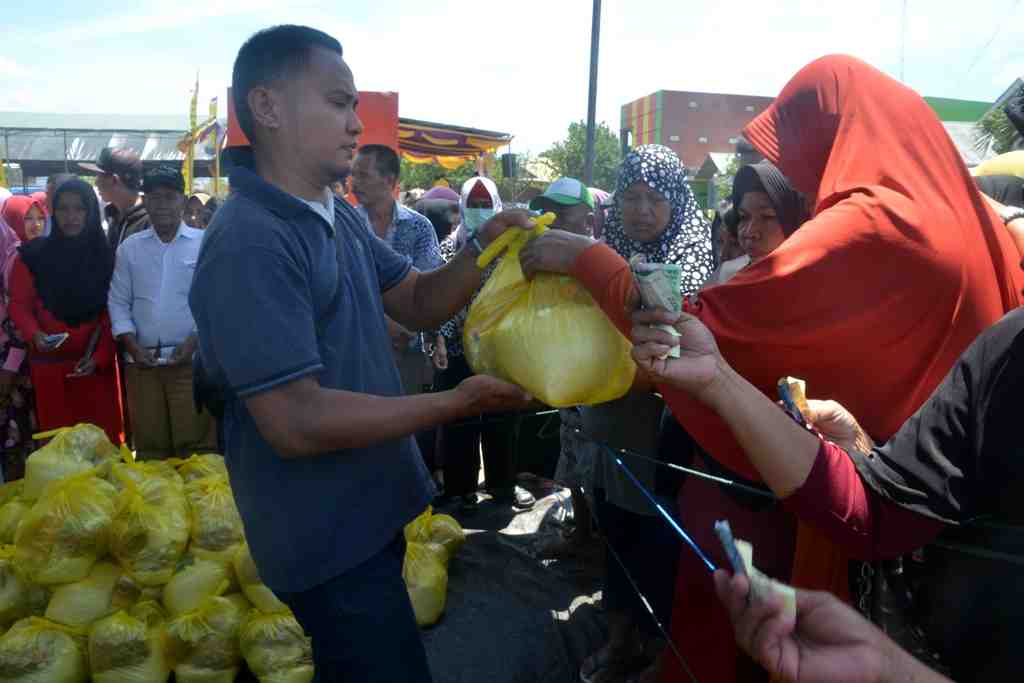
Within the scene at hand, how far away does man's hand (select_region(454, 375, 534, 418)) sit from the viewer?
1551 mm

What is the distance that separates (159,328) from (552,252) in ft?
10.8

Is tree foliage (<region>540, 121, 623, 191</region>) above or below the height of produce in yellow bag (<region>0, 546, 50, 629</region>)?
Result: above

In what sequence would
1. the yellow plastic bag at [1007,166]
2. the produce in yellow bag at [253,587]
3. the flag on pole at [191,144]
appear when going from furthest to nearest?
1. the flag on pole at [191,144]
2. the yellow plastic bag at [1007,166]
3. the produce in yellow bag at [253,587]

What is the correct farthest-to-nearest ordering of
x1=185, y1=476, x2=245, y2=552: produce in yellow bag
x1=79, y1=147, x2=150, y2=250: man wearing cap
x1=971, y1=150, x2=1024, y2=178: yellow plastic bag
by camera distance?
x1=79, y1=147, x2=150, y2=250: man wearing cap
x1=971, y1=150, x2=1024, y2=178: yellow plastic bag
x1=185, y1=476, x2=245, y2=552: produce in yellow bag

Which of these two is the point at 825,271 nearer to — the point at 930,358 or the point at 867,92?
the point at 930,358

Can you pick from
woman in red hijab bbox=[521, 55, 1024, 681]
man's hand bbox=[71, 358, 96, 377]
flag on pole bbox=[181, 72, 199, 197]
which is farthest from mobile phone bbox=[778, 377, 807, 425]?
flag on pole bbox=[181, 72, 199, 197]

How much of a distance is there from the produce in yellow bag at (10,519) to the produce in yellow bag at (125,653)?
749 millimetres

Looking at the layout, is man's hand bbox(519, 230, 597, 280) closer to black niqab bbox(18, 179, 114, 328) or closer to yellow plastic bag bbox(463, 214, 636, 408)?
yellow plastic bag bbox(463, 214, 636, 408)

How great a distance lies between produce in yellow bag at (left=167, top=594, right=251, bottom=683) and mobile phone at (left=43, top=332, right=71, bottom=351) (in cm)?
253

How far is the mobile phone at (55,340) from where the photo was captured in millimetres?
4453

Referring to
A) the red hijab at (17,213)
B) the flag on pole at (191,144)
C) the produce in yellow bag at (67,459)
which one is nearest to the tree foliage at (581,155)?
the flag on pole at (191,144)

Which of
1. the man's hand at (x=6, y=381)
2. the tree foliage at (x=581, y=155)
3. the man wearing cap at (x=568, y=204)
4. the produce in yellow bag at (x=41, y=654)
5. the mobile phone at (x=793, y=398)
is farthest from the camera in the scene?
the tree foliage at (x=581, y=155)

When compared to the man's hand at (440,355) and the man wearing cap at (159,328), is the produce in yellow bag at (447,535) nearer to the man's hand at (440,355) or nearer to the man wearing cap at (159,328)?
the man's hand at (440,355)

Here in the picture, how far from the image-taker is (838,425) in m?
1.51
